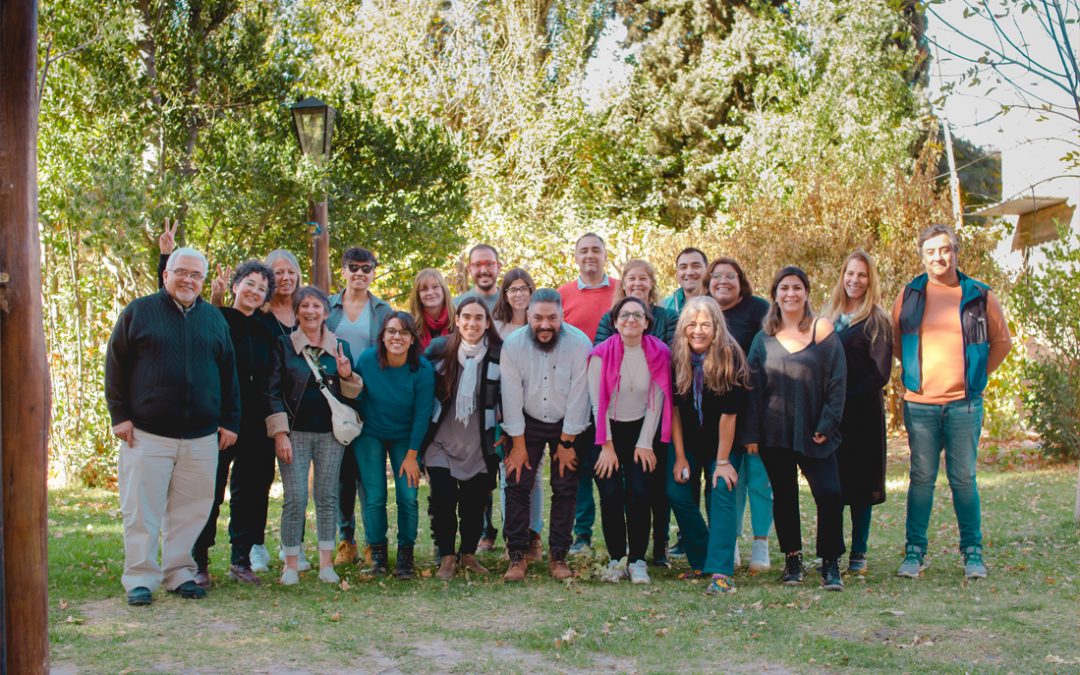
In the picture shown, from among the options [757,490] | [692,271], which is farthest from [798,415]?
[692,271]

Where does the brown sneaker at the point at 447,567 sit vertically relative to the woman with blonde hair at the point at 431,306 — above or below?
below

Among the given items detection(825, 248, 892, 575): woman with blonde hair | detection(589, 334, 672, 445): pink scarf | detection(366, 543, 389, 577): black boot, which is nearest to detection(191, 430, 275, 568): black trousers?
detection(366, 543, 389, 577): black boot

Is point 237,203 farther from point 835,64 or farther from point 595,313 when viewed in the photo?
point 835,64

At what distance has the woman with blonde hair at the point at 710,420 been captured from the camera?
636 centimetres

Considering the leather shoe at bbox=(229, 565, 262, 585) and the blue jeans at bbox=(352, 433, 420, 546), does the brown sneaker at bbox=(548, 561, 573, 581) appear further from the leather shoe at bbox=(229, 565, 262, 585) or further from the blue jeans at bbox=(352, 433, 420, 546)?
the leather shoe at bbox=(229, 565, 262, 585)

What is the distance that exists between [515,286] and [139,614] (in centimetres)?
Answer: 318

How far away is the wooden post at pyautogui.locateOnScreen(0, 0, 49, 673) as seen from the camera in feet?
12.0

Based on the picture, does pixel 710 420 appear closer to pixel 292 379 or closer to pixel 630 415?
pixel 630 415

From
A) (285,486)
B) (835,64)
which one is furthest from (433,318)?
(835,64)

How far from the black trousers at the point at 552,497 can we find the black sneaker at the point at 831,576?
1.60 m

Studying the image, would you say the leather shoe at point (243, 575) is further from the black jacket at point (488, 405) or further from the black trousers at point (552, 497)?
the black trousers at point (552, 497)

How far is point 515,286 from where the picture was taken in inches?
289

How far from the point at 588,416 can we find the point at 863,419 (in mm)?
1725

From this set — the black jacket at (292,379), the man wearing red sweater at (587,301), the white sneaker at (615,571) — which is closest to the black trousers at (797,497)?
the white sneaker at (615,571)
